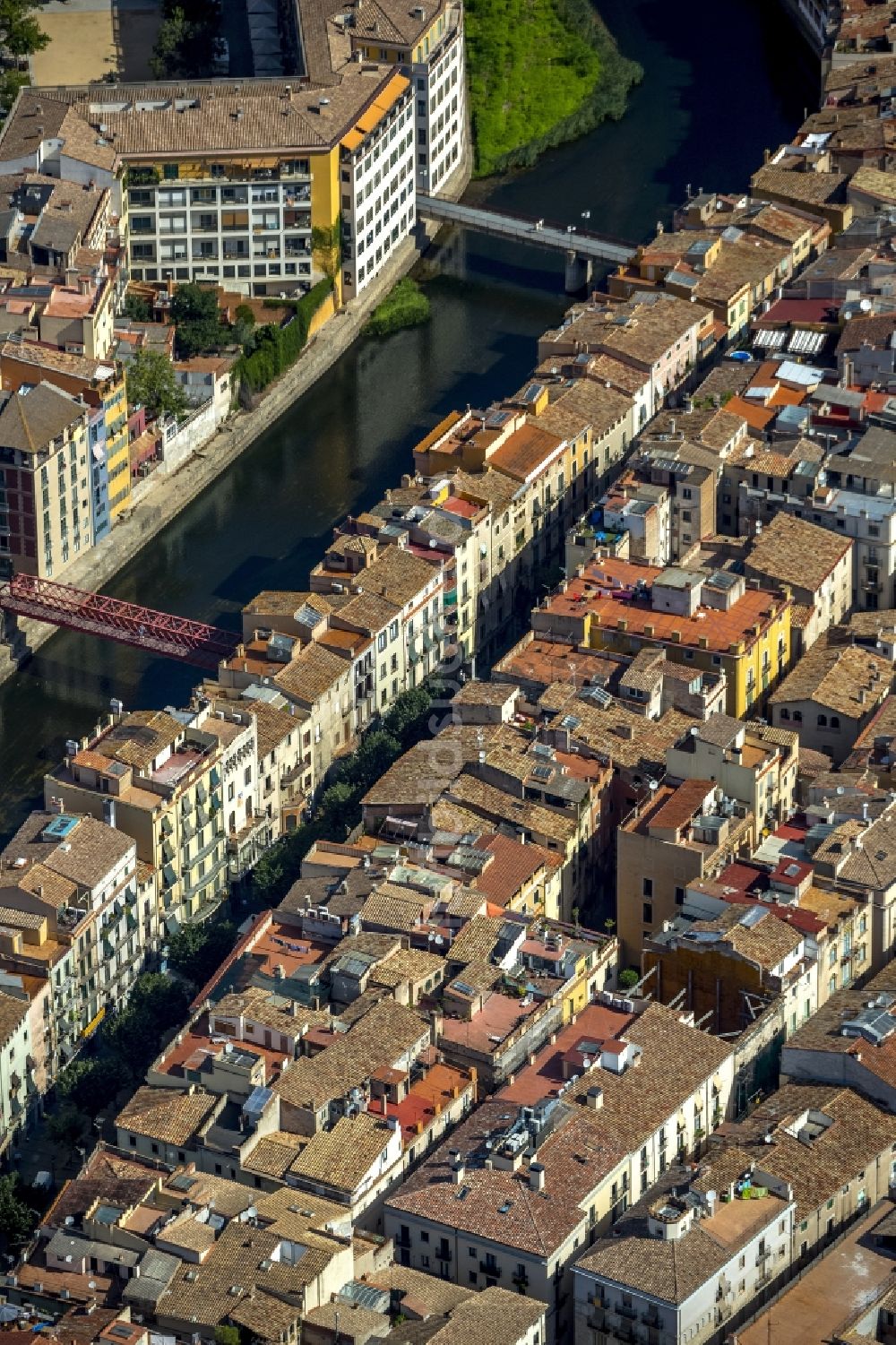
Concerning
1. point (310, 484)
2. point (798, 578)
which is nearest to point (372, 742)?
point (798, 578)

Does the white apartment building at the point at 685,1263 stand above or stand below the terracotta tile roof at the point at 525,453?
below

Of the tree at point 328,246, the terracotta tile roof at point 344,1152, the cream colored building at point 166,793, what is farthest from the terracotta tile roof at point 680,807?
the tree at point 328,246

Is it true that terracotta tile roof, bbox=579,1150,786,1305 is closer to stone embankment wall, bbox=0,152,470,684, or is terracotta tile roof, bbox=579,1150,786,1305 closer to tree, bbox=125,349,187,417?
stone embankment wall, bbox=0,152,470,684

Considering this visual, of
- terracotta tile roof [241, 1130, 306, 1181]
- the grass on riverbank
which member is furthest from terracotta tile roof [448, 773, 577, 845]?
the grass on riverbank

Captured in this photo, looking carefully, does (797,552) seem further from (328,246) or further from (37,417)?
(328,246)

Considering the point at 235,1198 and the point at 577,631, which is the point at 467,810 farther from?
the point at 235,1198

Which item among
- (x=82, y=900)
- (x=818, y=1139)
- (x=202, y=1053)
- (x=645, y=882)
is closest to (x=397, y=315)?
(x=645, y=882)

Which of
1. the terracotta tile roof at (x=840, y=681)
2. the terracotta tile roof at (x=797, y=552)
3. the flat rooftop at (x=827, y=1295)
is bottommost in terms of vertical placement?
the flat rooftop at (x=827, y=1295)

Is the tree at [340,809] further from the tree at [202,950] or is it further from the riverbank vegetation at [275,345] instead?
the riverbank vegetation at [275,345]
